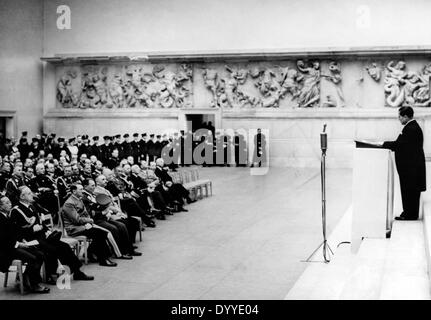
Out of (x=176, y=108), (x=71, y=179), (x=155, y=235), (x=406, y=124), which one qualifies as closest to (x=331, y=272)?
(x=406, y=124)

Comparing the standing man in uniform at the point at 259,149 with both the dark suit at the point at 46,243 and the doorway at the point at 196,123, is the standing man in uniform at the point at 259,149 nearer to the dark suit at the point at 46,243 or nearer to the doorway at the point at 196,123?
the doorway at the point at 196,123

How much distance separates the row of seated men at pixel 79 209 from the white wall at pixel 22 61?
39.9 ft

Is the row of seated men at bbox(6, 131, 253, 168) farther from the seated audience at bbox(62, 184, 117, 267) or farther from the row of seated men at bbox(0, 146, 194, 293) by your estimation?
the seated audience at bbox(62, 184, 117, 267)

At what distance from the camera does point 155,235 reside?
11.4 meters

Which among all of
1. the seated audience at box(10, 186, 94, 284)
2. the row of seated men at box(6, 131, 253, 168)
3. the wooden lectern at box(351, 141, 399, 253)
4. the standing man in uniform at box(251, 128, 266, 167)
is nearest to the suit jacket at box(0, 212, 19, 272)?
the seated audience at box(10, 186, 94, 284)

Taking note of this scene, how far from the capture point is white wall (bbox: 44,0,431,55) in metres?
25.9

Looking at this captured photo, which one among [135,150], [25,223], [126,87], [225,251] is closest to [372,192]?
[225,251]

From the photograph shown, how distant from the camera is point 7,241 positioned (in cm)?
738

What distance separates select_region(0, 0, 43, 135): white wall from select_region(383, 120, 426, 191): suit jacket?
22107 millimetres

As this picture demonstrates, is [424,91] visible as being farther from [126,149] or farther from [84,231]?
[84,231]

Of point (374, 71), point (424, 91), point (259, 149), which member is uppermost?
point (374, 71)

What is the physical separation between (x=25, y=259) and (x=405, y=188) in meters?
4.88

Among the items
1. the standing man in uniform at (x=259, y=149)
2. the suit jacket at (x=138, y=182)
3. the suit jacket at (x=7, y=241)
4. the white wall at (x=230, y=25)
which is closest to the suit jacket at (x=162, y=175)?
the suit jacket at (x=138, y=182)

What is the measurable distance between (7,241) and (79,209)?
2040 millimetres
